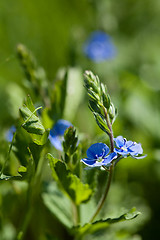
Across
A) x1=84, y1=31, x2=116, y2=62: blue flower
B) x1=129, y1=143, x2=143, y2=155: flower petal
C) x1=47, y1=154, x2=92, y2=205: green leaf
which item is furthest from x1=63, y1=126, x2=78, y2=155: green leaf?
x1=84, y1=31, x2=116, y2=62: blue flower

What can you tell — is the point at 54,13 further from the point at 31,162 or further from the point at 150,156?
the point at 31,162

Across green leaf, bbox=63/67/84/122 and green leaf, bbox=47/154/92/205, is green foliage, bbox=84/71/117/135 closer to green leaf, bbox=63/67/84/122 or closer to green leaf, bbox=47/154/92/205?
green leaf, bbox=47/154/92/205

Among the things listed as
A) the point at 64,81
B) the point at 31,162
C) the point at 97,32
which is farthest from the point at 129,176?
the point at 97,32

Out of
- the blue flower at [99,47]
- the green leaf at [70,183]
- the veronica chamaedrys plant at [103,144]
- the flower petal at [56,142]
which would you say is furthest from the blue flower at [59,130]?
the blue flower at [99,47]

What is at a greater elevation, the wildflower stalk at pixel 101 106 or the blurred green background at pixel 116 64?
the blurred green background at pixel 116 64

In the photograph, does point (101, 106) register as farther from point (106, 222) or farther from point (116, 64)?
point (116, 64)

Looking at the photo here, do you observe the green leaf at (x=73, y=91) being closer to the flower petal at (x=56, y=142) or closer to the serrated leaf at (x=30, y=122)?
the flower petal at (x=56, y=142)
